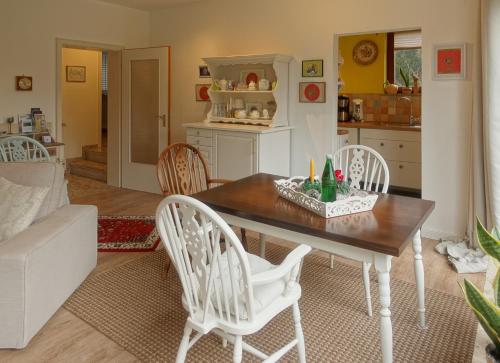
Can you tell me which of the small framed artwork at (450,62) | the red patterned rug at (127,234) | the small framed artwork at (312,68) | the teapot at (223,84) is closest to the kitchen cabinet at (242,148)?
the teapot at (223,84)

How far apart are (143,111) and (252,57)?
1979mm

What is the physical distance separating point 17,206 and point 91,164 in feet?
16.4

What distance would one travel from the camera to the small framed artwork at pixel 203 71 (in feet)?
18.2

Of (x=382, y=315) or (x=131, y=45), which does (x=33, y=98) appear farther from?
(x=382, y=315)

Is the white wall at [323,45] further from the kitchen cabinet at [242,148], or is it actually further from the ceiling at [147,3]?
the kitchen cabinet at [242,148]

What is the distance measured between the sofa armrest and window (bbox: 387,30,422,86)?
199 inches

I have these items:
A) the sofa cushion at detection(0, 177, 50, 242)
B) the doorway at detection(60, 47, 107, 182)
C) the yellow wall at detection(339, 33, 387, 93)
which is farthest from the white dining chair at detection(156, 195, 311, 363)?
the doorway at detection(60, 47, 107, 182)

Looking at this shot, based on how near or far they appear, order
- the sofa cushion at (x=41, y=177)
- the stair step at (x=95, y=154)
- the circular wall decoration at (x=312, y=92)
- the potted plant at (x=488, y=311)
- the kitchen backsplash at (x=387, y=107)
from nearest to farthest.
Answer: the potted plant at (x=488, y=311) < the sofa cushion at (x=41, y=177) < the circular wall decoration at (x=312, y=92) < the kitchen backsplash at (x=387, y=107) < the stair step at (x=95, y=154)

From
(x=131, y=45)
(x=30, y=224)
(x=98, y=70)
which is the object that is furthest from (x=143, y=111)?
(x=30, y=224)

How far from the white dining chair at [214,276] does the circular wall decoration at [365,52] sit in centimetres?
534

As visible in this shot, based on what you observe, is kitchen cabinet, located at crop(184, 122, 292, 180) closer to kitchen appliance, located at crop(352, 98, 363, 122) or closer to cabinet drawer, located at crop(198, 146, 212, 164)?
cabinet drawer, located at crop(198, 146, 212, 164)

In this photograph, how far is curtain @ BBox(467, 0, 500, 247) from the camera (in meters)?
3.31

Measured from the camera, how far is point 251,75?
5125 millimetres

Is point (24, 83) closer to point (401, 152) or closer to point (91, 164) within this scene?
point (91, 164)
